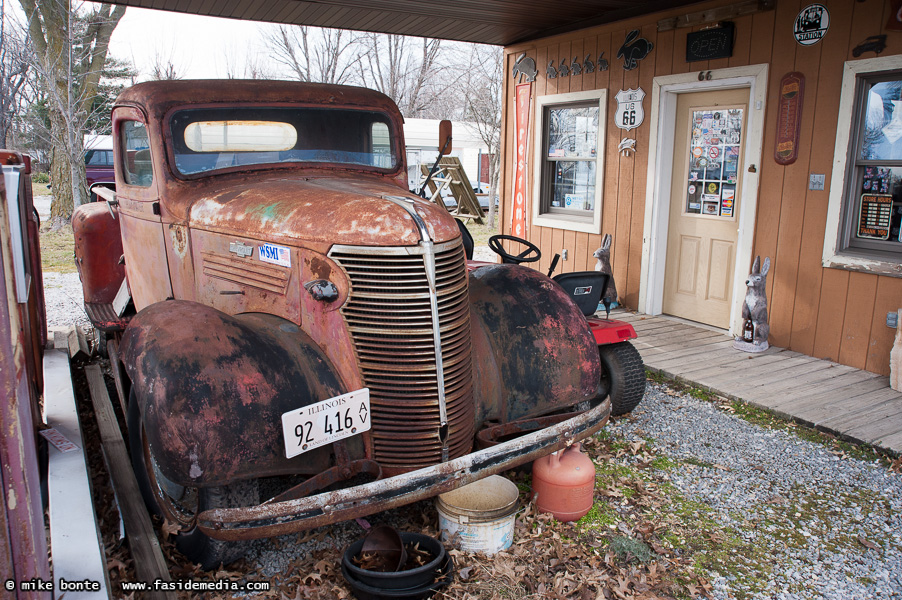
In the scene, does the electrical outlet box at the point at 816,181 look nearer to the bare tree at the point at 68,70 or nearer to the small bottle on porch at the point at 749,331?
the small bottle on porch at the point at 749,331

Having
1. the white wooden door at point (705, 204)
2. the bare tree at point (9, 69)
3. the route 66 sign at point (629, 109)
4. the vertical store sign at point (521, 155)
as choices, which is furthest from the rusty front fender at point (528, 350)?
the bare tree at point (9, 69)

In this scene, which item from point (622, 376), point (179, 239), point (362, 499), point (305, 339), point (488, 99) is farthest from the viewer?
point (488, 99)

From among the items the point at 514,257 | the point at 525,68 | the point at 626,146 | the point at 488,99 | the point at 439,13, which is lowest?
the point at 514,257

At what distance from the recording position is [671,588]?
2.90m

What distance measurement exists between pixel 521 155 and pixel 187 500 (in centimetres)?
695

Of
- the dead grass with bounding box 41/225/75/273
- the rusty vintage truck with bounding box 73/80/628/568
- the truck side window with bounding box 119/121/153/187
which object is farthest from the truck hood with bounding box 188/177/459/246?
the dead grass with bounding box 41/225/75/273

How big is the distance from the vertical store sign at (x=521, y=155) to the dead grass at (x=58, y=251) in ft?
21.8

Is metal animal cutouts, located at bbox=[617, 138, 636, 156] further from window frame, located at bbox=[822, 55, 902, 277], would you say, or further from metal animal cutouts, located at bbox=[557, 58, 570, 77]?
window frame, located at bbox=[822, 55, 902, 277]

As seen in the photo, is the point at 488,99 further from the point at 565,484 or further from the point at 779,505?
the point at 565,484

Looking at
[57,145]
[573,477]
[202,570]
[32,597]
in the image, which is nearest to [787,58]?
[573,477]

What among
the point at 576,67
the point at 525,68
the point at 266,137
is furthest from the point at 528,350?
the point at 525,68

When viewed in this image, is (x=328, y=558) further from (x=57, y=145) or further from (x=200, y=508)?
(x=57, y=145)

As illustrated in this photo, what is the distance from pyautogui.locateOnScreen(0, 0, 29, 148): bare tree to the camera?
33.3ft

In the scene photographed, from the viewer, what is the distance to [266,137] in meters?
3.98
